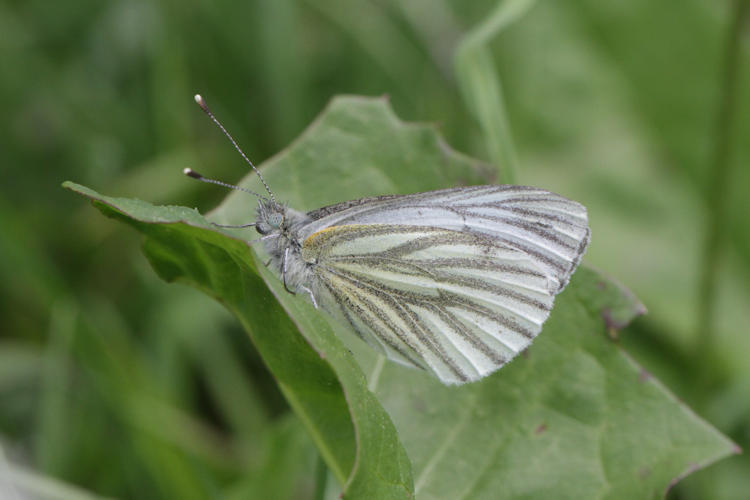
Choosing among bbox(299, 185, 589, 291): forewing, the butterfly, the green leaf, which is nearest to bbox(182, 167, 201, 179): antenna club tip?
the butterfly

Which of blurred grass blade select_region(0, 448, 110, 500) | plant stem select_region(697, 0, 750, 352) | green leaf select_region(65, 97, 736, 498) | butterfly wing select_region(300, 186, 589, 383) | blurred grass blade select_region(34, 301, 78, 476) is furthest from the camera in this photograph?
blurred grass blade select_region(34, 301, 78, 476)

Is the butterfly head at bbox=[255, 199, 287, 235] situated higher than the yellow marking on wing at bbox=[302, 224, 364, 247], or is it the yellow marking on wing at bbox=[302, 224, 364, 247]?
the butterfly head at bbox=[255, 199, 287, 235]

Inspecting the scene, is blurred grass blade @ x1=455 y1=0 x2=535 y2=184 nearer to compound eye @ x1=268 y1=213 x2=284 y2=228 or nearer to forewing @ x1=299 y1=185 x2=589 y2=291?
forewing @ x1=299 y1=185 x2=589 y2=291

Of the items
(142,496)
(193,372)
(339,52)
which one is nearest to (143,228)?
(142,496)

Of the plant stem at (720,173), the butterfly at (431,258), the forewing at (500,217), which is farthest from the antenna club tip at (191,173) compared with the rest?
the plant stem at (720,173)

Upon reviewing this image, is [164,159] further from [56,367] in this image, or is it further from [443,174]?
[443,174]

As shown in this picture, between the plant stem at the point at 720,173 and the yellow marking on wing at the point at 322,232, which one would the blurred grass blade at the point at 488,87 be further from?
the plant stem at the point at 720,173
